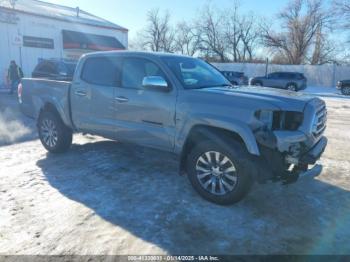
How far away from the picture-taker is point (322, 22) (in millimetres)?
45281

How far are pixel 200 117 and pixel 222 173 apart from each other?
2.45 ft

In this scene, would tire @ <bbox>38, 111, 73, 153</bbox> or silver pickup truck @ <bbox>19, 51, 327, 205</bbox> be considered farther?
tire @ <bbox>38, 111, 73, 153</bbox>

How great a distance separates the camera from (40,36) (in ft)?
84.0

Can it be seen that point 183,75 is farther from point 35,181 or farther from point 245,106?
point 35,181

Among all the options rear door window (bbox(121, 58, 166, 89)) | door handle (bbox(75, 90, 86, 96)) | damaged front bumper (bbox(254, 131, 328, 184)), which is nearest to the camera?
damaged front bumper (bbox(254, 131, 328, 184))

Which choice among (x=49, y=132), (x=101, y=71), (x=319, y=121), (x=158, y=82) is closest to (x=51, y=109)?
(x=49, y=132)

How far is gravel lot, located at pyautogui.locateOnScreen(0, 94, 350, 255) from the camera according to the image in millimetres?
3564

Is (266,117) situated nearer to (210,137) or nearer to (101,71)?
(210,137)

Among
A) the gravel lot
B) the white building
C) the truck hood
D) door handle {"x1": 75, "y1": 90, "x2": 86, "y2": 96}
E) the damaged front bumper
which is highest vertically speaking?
the white building

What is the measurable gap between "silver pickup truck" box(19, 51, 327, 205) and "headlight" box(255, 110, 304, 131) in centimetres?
1

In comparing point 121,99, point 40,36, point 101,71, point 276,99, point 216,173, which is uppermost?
point 40,36

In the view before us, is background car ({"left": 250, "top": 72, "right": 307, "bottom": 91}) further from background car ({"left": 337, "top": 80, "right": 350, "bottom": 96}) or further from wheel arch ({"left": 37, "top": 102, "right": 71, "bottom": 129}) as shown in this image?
wheel arch ({"left": 37, "top": 102, "right": 71, "bottom": 129})

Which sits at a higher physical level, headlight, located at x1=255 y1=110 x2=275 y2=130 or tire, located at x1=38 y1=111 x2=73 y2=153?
headlight, located at x1=255 y1=110 x2=275 y2=130

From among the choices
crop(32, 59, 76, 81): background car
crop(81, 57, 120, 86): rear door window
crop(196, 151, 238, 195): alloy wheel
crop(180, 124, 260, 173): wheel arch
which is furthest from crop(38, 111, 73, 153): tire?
crop(32, 59, 76, 81): background car
